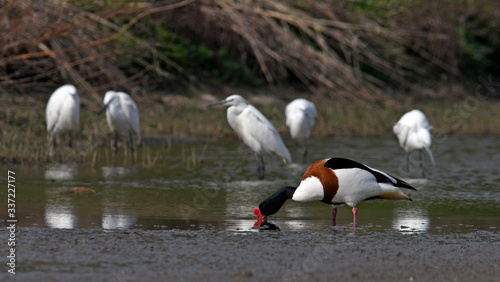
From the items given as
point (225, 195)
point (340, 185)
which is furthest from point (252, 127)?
point (340, 185)

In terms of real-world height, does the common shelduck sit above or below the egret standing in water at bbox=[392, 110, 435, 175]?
below

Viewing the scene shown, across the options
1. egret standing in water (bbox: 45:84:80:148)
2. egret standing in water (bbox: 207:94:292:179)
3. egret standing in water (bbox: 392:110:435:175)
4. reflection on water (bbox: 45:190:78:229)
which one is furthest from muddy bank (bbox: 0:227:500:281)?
egret standing in water (bbox: 45:84:80:148)

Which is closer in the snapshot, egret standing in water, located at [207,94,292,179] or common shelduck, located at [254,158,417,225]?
common shelduck, located at [254,158,417,225]

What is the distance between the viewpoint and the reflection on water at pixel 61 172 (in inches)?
332

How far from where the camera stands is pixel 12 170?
28.7 ft

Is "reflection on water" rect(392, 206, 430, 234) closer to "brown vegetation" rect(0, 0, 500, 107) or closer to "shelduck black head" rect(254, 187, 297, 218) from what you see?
"shelduck black head" rect(254, 187, 297, 218)

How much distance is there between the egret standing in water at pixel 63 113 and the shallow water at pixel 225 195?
739 millimetres

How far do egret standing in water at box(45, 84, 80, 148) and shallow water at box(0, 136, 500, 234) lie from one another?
739mm

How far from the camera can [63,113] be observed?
10.9 meters

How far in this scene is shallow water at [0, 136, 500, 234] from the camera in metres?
6.04

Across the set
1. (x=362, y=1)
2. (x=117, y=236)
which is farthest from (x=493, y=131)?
(x=117, y=236)

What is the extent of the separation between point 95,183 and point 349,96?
9.92 metres

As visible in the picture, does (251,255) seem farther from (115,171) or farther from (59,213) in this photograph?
(115,171)

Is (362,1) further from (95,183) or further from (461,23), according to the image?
(95,183)
